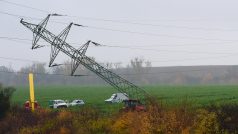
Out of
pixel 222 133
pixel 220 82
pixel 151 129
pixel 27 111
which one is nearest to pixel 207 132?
pixel 222 133

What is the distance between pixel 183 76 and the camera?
19512 cm

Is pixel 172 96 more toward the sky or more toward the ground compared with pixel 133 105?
more toward the sky

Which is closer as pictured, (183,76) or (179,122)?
(179,122)

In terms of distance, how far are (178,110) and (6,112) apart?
2637 cm

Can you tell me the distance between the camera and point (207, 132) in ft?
117

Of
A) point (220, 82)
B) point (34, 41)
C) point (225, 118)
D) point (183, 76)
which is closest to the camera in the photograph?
point (225, 118)

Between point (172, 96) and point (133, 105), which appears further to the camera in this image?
point (172, 96)

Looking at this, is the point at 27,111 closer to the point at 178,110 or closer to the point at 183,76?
the point at 178,110

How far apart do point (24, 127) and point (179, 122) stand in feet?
62.0

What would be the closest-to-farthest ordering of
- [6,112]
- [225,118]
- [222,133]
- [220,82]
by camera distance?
[222,133] → [225,118] → [6,112] → [220,82]

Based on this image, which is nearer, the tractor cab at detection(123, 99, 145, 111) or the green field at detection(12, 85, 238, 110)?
the tractor cab at detection(123, 99, 145, 111)

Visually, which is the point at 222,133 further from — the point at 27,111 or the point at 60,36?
the point at 27,111

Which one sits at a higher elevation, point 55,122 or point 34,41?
point 34,41

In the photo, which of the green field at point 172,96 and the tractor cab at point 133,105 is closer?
the tractor cab at point 133,105
